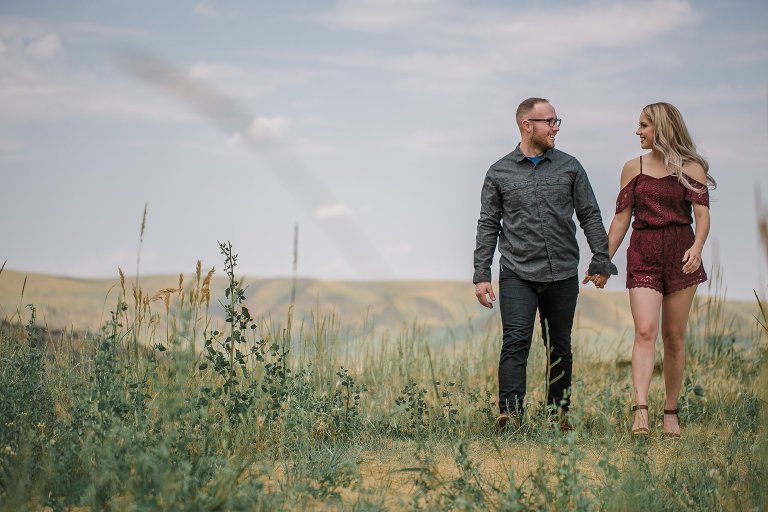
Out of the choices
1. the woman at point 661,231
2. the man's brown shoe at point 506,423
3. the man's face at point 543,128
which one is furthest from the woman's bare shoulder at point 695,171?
the man's brown shoe at point 506,423

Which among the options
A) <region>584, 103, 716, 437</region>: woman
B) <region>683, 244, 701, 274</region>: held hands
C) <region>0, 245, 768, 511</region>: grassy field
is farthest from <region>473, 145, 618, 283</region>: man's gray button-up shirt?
<region>0, 245, 768, 511</region>: grassy field

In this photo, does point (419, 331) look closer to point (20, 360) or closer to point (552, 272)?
point (552, 272)

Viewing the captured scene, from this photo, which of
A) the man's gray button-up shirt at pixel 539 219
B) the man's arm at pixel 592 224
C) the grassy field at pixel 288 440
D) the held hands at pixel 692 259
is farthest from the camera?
the man's arm at pixel 592 224

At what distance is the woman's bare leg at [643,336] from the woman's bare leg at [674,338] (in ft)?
0.41

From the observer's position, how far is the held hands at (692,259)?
18.1ft

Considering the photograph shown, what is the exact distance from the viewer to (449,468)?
4629 mm

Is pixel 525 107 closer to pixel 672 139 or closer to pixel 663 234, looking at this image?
pixel 672 139

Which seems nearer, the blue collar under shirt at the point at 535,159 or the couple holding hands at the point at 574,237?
the couple holding hands at the point at 574,237

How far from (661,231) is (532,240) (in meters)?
0.85

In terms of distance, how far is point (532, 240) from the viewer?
561 centimetres

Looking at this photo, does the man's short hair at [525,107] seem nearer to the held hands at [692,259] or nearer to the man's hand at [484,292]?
the man's hand at [484,292]

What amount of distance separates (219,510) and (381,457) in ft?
5.13

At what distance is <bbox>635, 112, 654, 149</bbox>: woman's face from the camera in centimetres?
568

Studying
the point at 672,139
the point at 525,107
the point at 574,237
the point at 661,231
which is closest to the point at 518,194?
the point at 574,237
